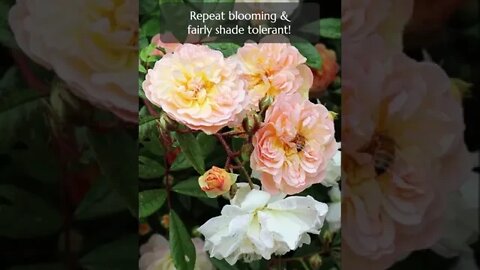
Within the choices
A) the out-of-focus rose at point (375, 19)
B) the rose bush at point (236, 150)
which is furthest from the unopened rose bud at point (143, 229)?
the out-of-focus rose at point (375, 19)

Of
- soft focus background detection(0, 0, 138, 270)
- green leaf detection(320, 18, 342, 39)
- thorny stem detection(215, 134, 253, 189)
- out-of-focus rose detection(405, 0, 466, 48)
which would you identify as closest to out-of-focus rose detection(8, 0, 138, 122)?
soft focus background detection(0, 0, 138, 270)

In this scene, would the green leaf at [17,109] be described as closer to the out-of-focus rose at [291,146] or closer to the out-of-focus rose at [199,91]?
the out-of-focus rose at [199,91]

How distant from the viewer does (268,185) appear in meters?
0.67

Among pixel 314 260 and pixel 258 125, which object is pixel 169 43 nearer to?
pixel 258 125

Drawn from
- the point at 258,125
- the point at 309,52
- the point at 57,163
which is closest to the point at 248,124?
the point at 258,125

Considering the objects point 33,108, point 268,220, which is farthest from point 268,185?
point 33,108

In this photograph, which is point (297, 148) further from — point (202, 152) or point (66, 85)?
point (66, 85)

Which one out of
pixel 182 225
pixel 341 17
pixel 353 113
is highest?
pixel 341 17

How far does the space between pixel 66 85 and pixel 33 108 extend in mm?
47

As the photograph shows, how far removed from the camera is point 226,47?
26.4 inches

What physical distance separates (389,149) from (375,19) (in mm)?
151

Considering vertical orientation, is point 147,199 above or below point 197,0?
below

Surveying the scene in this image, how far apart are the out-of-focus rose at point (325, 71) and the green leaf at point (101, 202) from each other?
256mm

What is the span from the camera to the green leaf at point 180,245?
0.68 m
